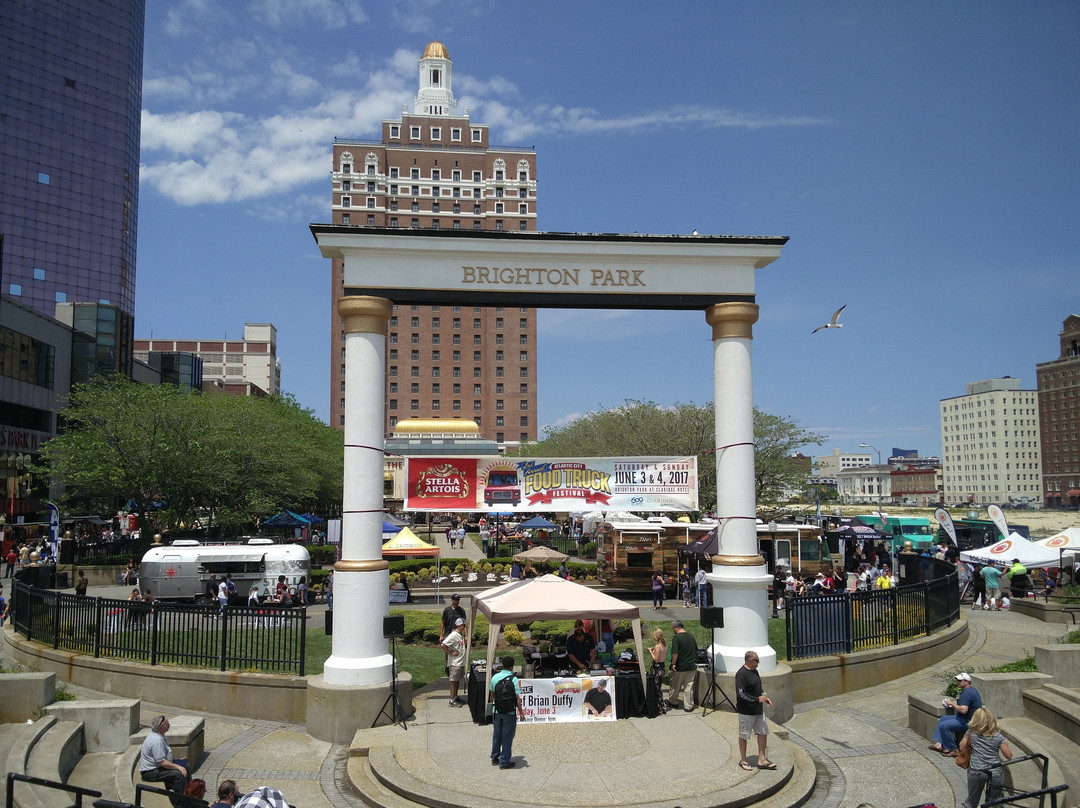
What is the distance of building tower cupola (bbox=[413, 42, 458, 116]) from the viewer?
128 m

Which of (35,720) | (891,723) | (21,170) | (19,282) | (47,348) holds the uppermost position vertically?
(21,170)

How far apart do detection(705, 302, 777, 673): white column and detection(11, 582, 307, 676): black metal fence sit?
22.9ft

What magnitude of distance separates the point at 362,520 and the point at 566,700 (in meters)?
4.24

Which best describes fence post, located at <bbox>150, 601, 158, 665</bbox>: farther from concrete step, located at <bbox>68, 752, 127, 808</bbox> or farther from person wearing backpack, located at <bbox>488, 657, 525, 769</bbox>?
person wearing backpack, located at <bbox>488, 657, 525, 769</bbox>

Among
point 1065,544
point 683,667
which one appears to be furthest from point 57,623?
point 1065,544

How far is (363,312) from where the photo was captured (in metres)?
13.0

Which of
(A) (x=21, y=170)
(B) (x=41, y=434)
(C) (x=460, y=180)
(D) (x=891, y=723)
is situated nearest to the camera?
(D) (x=891, y=723)

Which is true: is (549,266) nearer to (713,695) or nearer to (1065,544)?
(713,695)

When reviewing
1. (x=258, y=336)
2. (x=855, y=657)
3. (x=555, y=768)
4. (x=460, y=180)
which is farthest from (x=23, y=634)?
(x=258, y=336)

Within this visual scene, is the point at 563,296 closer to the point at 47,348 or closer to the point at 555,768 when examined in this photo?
the point at 555,768

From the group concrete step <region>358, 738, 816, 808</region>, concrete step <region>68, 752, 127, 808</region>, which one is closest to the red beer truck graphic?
concrete step <region>358, 738, 816, 808</region>

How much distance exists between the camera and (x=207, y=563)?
26891mm

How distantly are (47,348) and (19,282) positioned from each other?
2755 inches

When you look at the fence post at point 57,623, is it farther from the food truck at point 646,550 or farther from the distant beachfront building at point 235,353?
the distant beachfront building at point 235,353
